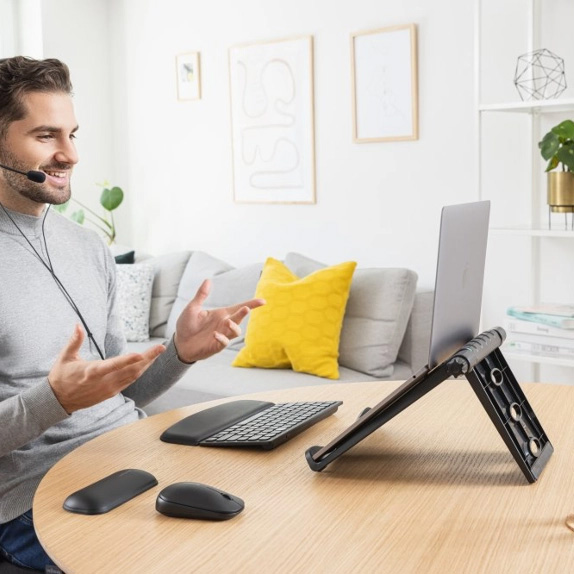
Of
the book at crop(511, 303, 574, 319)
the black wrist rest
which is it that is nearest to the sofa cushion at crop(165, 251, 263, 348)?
the book at crop(511, 303, 574, 319)

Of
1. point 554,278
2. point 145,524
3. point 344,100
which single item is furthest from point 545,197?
point 145,524

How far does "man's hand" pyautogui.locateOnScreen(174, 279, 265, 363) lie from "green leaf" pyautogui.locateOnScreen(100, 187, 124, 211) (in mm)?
2739

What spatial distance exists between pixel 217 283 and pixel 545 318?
4.96 ft

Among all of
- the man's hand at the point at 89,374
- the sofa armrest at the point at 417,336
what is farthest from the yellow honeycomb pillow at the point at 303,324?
the man's hand at the point at 89,374

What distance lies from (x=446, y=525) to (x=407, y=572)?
14 centimetres

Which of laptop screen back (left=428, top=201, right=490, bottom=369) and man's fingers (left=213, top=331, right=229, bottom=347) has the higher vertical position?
laptop screen back (left=428, top=201, right=490, bottom=369)

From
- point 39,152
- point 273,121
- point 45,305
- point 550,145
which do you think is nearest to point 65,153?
point 39,152

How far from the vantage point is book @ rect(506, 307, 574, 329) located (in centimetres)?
Result: 274

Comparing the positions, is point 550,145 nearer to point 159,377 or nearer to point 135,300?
point 159,377

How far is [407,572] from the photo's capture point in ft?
3.11

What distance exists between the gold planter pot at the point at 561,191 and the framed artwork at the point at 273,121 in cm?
124

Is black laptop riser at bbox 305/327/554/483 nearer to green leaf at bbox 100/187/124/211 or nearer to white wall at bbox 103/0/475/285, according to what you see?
white wall at bbox 103/0/475/285

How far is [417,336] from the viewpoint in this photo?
128 inches

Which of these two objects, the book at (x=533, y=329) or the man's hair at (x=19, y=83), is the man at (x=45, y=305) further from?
the book at (x=533, y=329)
